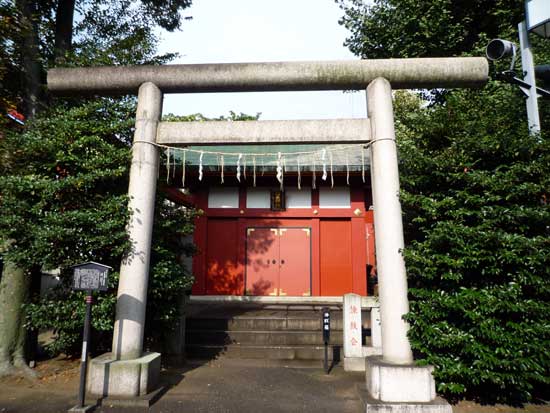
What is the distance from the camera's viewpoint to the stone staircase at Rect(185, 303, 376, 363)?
759cm

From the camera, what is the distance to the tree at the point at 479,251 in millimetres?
4617

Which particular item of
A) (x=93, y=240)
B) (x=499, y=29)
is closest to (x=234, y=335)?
(x=93, y=240)

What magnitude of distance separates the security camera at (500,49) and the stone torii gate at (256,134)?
0.85 metres

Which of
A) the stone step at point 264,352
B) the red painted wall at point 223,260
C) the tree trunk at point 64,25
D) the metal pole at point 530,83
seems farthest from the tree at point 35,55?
the metal pole at point 530,83

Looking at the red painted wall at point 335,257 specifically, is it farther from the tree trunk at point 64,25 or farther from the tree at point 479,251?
the tree trunk at point 64,25

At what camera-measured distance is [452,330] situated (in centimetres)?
486

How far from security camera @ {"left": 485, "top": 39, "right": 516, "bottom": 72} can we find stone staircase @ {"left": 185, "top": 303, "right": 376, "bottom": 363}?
6.47 m

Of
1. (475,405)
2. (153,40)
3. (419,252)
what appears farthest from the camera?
(153,40)

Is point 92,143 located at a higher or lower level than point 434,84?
lower

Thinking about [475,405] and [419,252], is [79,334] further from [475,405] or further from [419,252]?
[475,405]

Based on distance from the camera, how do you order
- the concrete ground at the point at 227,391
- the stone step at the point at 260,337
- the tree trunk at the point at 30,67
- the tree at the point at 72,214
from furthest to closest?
Result: the stone step at the point at 260,337 < the tree trunk at the point at 30,67 < the tree at the point at 72,214 < the concrete ground at the point at 227,391

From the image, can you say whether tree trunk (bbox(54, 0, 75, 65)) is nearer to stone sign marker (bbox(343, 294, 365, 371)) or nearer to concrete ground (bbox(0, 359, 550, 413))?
concrete ground (bbox(0, 359, 550, 413))

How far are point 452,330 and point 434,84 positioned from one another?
4.21 m

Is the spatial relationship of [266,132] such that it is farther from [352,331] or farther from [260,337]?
[260,337]
